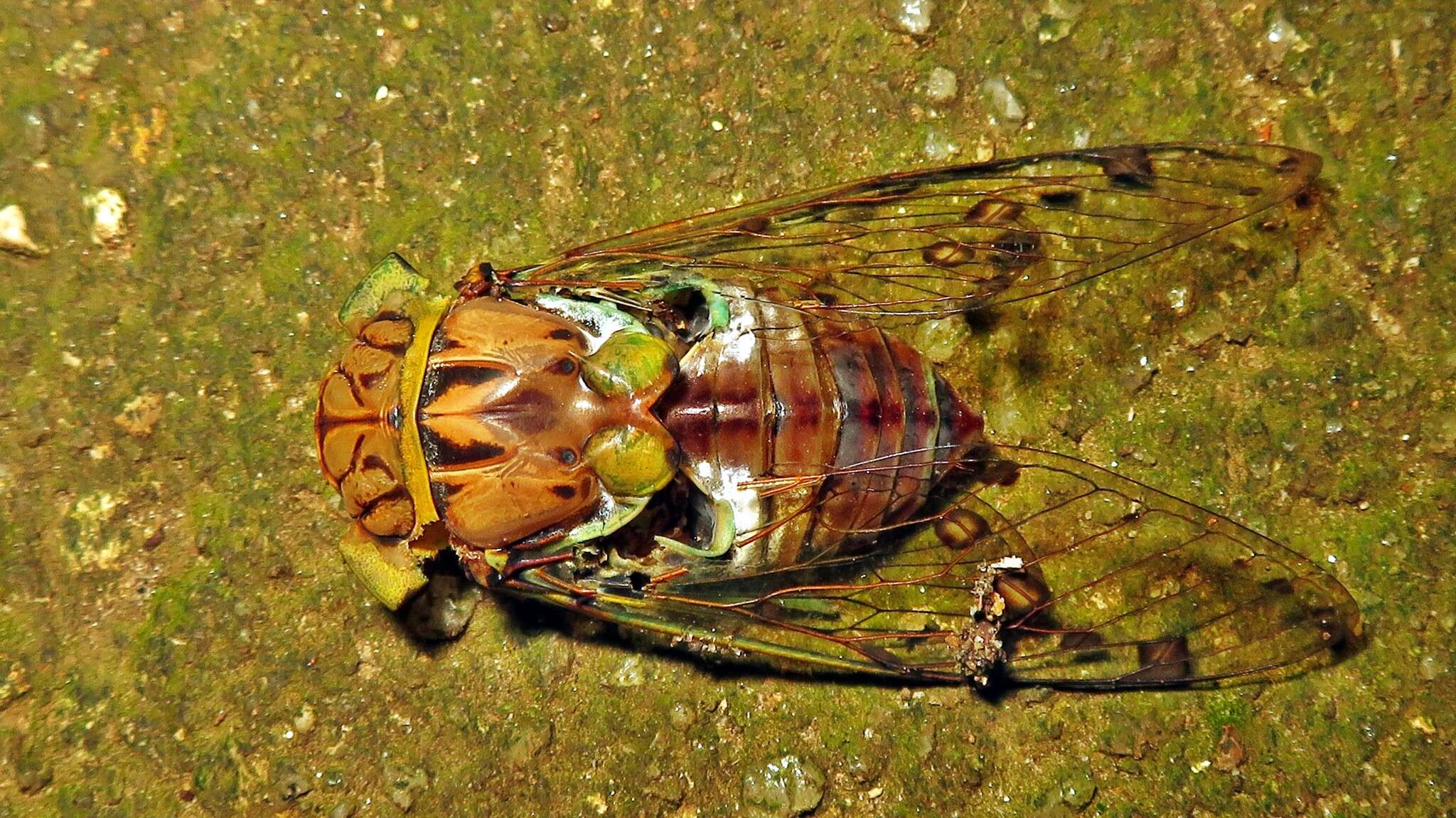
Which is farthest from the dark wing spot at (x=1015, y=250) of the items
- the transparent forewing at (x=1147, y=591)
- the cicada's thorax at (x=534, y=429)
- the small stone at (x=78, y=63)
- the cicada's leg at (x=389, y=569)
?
the small stone at (x=78, y=63)

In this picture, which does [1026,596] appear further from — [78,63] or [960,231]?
[78,63]

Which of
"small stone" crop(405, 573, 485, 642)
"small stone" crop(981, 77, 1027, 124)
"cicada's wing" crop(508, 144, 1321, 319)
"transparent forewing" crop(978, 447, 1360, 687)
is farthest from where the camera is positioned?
"small stone" crop(981, 77, 1027, 124)

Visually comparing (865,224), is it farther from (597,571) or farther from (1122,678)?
(1122,678)

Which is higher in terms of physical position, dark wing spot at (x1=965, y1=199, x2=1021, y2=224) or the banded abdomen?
dark wing spot at (x1=965, y1=199, x2=1021, y2=224)

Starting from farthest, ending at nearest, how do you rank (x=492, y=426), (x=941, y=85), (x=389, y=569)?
1. (x=941, y=85)
2. (x=389, y=569)
3. (x=492, y=426)

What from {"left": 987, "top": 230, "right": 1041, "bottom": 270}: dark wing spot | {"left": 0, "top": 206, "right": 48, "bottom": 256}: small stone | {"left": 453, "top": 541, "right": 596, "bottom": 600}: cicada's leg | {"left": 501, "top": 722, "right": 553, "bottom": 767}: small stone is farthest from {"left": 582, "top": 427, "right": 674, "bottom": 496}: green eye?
{"left": 0, "top": 206, "right": 48, "bottom": 256}: small stone

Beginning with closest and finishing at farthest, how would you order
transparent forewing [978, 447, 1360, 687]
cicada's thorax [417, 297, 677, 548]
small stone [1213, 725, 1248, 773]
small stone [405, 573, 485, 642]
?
1. cicada's thorax [417, 297, 677, 548]
2. transparent forewing [978, 447, 1360, 687]
3. small stone [1213, 725, 1248, 773]
4. small stone [405, 573, 485, 642]

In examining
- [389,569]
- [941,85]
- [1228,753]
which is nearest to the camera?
[389,569]

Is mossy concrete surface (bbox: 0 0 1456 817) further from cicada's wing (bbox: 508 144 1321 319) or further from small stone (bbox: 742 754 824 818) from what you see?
cicada's wing (bbox: 508 144 1321 319)

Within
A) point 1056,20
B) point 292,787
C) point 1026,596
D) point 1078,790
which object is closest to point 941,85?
point 1056,20
